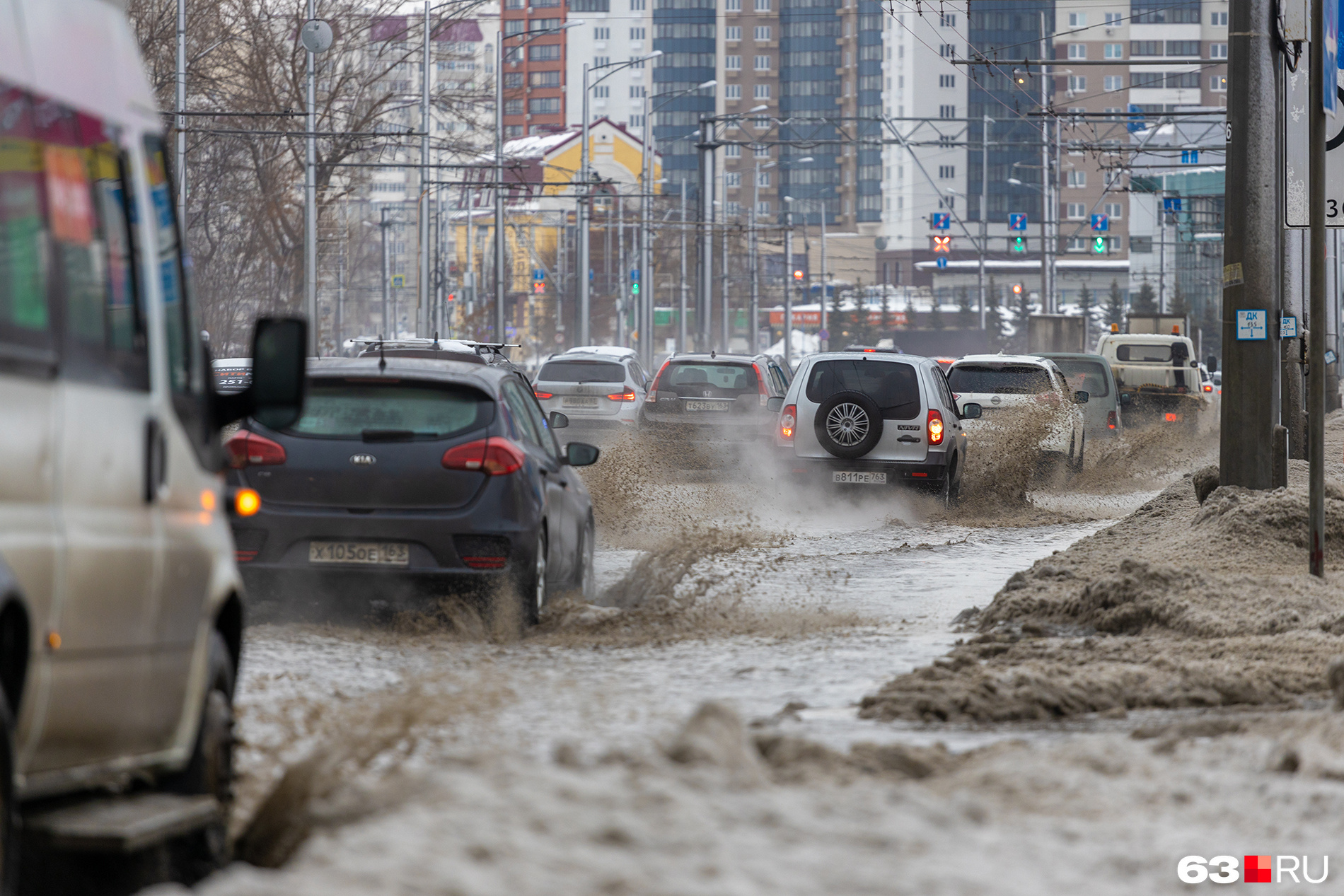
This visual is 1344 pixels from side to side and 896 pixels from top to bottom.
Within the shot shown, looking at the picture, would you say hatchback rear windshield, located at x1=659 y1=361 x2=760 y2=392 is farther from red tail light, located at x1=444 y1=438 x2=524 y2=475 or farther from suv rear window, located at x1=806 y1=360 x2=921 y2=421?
red tail light, located at x1=444 y1=438 x2=524 y2=475

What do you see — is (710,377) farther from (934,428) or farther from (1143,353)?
(1143,353)

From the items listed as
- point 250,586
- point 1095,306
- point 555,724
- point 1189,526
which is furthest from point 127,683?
point 1095,306

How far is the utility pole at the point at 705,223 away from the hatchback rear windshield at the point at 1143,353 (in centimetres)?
1280

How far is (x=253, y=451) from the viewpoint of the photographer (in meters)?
10.2

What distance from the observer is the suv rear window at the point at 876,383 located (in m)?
19.5

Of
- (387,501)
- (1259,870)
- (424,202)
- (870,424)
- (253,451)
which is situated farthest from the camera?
(424,202)

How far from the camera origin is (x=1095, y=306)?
509 ft

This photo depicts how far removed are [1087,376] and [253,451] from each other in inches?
799

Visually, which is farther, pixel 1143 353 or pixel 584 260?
pixel 584 260

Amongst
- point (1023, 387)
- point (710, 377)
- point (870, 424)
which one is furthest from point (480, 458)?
point (710, 377)

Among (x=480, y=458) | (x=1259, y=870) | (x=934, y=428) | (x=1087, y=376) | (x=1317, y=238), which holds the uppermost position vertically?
(x=1317, y=238)

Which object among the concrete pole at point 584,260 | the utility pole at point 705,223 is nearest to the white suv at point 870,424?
the utility pole at point 705,223

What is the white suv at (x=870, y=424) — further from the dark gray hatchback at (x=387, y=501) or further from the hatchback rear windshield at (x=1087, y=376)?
the dark gray hatchback at (x=387, y=501)

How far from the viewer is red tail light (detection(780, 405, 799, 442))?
1975 cm
